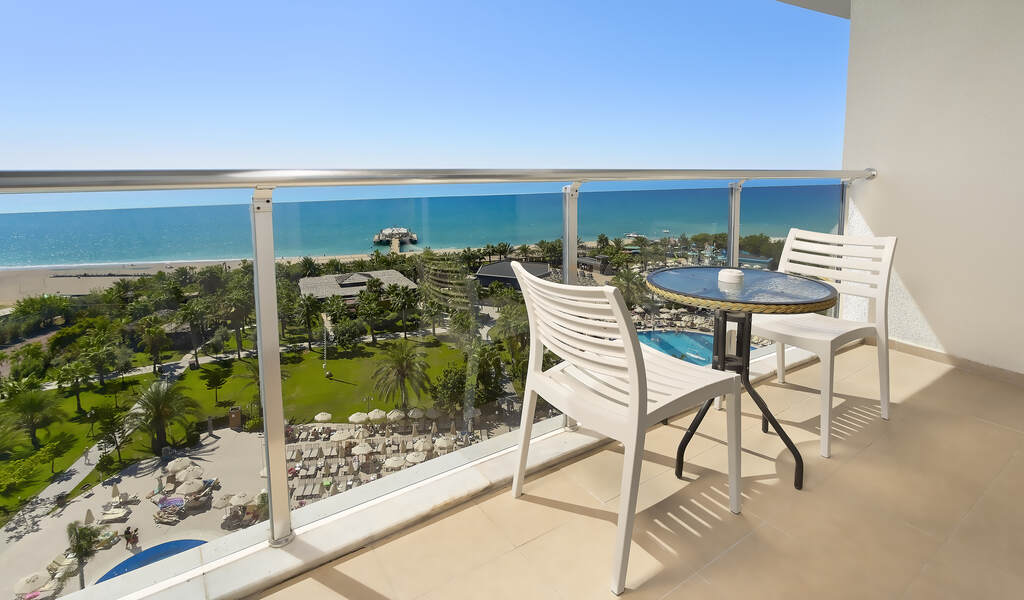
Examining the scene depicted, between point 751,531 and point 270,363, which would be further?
point 751,531

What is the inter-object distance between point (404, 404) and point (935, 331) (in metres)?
3.35

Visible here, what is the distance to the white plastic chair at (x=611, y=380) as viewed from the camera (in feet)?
4.42

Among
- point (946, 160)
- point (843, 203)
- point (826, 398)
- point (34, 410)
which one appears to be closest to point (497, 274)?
point (34, 410)

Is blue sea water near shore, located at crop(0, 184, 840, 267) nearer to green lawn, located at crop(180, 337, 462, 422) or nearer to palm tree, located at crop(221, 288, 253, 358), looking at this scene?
palm tree, located at crop(221, 288, 253, 358)

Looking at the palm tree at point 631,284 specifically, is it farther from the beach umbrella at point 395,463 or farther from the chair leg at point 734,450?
the beach umbrella at point 395,463

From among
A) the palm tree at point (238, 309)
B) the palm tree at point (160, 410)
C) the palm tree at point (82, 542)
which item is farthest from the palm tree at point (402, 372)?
the palm tree at point (82, 542)

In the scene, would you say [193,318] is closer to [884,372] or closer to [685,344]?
[685,344]

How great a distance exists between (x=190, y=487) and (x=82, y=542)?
0.23 meters

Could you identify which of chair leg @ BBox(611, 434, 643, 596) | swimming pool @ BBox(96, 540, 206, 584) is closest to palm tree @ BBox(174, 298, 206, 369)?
swimming pool @ BBox(96, 540, 206, 584)

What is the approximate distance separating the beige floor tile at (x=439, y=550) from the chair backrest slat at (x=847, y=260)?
1851 mm

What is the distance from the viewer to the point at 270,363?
1453mm

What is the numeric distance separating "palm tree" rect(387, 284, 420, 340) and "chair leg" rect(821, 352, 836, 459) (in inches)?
62.6

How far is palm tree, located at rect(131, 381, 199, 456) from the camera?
127cm

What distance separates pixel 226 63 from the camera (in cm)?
2131
